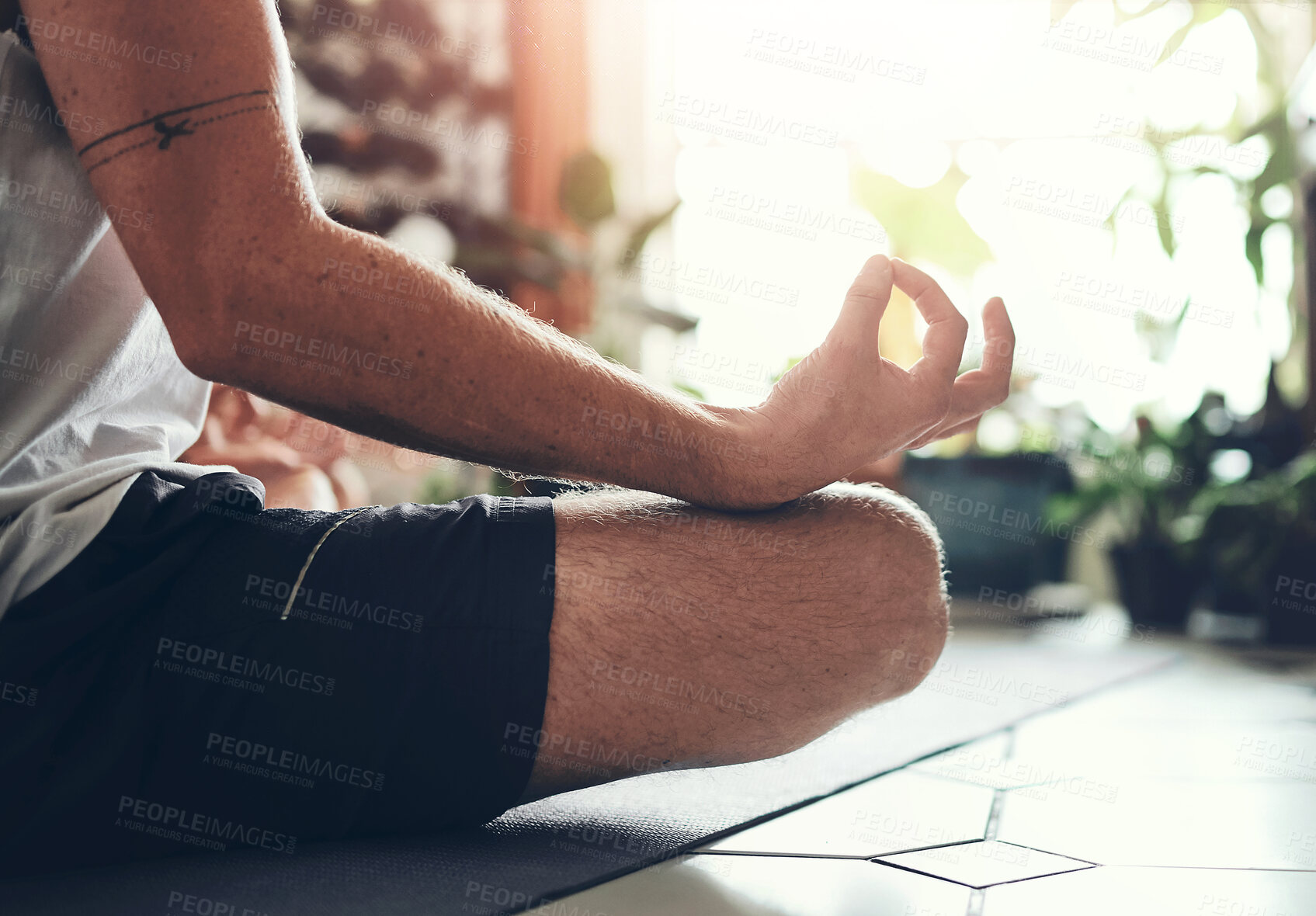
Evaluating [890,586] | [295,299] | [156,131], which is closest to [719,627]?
[890,586]

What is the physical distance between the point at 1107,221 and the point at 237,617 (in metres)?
3.47

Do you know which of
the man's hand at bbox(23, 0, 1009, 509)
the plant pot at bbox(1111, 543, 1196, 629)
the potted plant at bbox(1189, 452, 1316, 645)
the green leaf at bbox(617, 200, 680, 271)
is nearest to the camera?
the man's hand at bbox(23, 0, 1009, 509)

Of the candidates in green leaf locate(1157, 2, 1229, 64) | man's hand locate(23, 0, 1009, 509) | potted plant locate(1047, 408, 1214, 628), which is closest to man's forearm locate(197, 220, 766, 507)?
man's hand locate(23, 0, 1009, 509)

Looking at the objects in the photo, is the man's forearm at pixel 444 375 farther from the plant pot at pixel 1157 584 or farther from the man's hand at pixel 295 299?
the plant pot at pixel 1157 584

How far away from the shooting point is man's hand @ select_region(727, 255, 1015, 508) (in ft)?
2.43

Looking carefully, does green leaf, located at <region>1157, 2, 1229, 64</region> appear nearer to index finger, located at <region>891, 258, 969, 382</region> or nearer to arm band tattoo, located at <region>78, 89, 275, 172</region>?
index finger, located at <region>891, 258, 969, 382</region>

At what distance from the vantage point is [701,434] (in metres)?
0.71

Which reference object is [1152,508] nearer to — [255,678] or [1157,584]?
[1157,584]

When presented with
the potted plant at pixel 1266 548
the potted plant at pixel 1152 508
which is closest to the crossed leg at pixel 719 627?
the potted plant at pixel 1266 548

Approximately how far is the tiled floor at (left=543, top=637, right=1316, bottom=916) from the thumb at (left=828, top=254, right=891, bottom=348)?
0.41 metres

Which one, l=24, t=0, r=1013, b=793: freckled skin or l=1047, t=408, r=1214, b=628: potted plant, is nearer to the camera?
l=24, t=0, r=1013, b=793: freckled skin

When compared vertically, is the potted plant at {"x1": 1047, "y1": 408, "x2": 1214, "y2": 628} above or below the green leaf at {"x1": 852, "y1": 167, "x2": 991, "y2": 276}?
below

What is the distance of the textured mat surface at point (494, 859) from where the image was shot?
63 centimetres

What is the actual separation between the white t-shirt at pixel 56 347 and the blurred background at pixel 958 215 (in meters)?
1.29
